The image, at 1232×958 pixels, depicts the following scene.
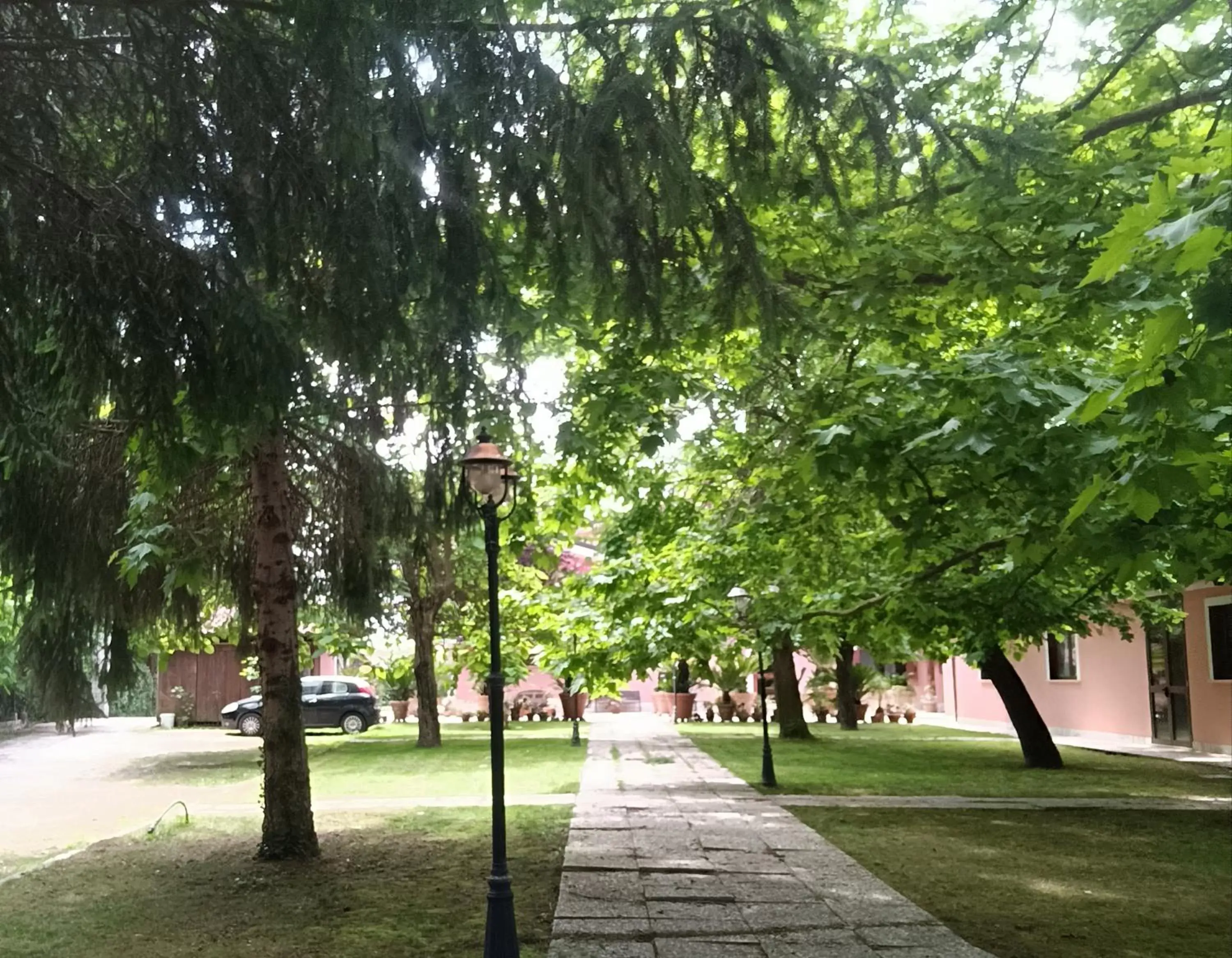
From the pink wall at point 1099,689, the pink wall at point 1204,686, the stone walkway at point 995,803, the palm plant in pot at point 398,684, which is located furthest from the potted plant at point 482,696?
the stone walkway at point 995,803

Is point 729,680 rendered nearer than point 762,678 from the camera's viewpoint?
No

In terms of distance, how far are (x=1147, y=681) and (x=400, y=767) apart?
15025mm

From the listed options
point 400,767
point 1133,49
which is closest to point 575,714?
point 400,767

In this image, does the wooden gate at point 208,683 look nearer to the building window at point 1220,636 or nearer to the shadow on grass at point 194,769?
the shadow on grass at point 194,769

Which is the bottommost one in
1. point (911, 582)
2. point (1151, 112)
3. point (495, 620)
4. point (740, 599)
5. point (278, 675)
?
point (278, 675)

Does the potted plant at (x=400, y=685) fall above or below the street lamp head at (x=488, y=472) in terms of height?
below

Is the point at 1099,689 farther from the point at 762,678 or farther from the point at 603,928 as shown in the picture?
the point at 603,928

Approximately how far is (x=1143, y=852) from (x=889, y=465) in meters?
5.25

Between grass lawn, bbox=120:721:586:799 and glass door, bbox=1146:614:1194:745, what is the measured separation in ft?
37.8

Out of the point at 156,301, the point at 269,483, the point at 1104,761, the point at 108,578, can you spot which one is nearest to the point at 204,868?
the point at 108,578

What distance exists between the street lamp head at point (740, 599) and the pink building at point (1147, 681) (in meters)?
5.70

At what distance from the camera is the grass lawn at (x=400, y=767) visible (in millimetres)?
15781

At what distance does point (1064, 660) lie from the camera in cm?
2681

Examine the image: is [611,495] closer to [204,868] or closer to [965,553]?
[965,553]
